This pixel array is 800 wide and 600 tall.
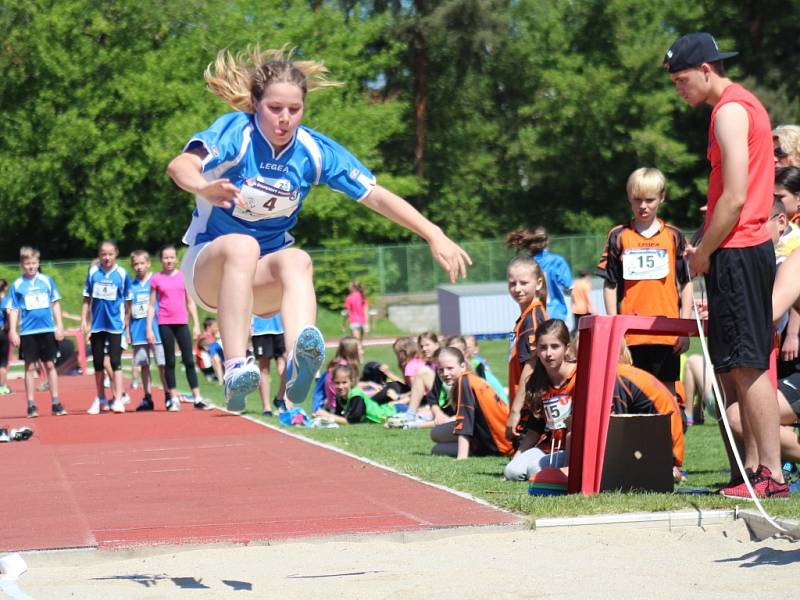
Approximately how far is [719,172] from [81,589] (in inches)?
147

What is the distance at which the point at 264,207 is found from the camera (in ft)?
18.3

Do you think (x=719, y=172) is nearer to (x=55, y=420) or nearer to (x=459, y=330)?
(x=55, y=420)

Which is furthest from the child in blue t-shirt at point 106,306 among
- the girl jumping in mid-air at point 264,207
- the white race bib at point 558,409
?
the girl jumping in mid-air at point 264,207

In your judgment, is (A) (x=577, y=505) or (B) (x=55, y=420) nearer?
(A) (x=577, y=505)

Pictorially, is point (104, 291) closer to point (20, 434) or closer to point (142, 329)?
point (142, 329)

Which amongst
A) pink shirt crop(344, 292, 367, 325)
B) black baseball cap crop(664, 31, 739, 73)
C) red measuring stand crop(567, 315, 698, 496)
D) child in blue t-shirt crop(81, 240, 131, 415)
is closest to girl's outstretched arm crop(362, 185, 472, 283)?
red measuring stand crop(567, 315, 698, 496)

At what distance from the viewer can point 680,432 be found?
24.1 ft

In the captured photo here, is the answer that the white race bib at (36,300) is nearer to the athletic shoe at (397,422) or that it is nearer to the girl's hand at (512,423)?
the athletic shoe at (397,422)

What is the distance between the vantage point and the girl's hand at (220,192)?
15.8 feet

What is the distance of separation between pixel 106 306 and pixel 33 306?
0.89 metres

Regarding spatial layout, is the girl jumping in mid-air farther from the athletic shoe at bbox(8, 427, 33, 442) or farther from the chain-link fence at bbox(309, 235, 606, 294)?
the chain-link fence at bbox(309, 235, 606, 294)

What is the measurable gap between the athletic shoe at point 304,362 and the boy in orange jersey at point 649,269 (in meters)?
2.75

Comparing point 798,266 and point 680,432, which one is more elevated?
point 798,266

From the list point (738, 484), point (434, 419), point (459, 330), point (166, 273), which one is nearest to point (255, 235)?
point (738, 484)
